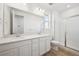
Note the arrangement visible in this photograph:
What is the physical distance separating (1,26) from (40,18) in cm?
86

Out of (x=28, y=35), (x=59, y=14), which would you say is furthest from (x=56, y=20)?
(x=28, y=35)

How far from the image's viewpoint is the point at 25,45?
1.50m

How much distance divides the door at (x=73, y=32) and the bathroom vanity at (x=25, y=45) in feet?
1.39

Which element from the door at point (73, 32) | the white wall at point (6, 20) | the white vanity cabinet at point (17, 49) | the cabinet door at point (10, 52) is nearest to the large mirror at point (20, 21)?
the white wall at point (6, 20)

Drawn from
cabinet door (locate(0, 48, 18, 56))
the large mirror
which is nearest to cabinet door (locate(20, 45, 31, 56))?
cabinet door (locate(0, 48, 18, 56))

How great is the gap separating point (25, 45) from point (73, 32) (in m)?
1.01

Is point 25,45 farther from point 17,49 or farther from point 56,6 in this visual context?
point 56,6

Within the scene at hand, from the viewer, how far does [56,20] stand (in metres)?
1.52

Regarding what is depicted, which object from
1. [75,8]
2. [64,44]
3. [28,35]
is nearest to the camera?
[75,8]

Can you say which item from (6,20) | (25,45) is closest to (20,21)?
(6,20)

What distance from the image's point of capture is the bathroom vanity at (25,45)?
1274mm

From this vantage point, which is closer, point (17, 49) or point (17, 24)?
point (17, 49)

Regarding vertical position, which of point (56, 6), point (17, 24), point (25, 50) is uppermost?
point (56, 6)

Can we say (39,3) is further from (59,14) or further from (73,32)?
(73,32)
